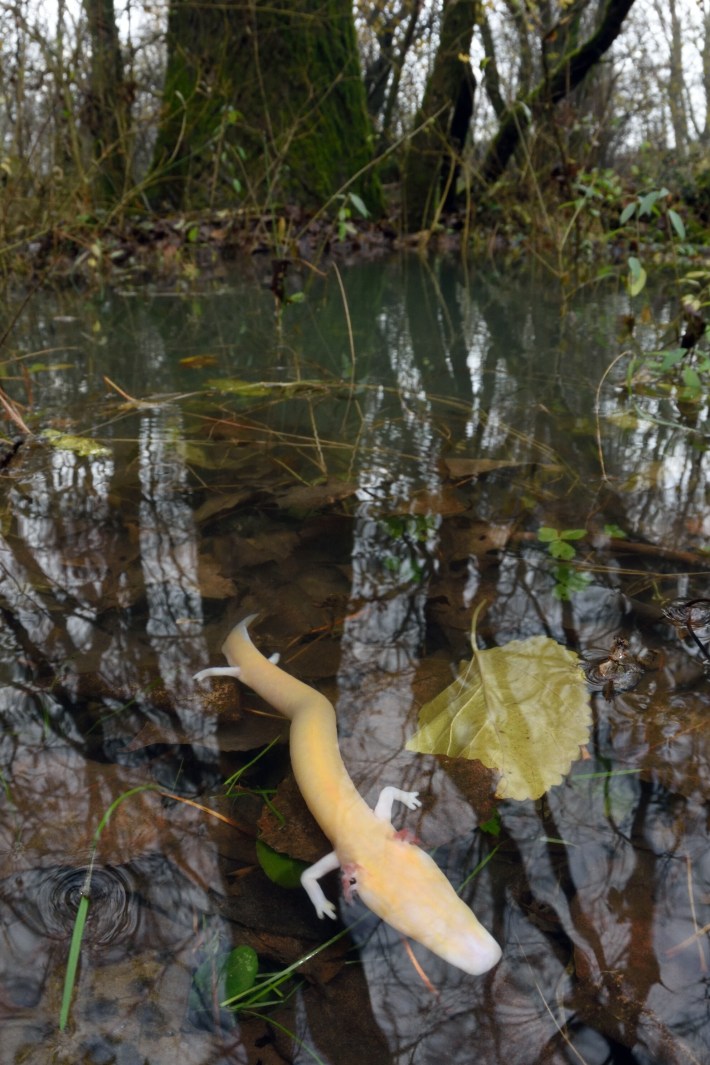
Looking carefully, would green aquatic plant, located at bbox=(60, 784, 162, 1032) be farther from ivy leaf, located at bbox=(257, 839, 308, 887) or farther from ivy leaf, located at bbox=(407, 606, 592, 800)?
ivy leaf, located at bbox=(407, 606, 592, 800)

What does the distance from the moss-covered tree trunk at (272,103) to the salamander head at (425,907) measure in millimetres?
9144

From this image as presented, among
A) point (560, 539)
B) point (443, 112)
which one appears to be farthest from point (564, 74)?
point (560, 539)

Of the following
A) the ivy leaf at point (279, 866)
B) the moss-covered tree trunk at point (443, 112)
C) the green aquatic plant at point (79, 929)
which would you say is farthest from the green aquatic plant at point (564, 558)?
the moss-covered tree trunk at point (443, 112)

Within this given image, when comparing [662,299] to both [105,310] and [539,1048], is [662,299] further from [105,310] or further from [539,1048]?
[539,1048]

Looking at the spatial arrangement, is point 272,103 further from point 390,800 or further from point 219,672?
point 390,800

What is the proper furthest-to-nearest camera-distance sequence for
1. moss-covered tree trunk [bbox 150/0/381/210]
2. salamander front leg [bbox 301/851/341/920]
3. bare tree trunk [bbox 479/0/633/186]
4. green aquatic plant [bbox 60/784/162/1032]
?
moss-covered tree trunk [bbox 150/0/381/210]
bare tree trunk [bbox 479/0/633/186]
salamander front leg [bbox 301/851/341/920]
green aquatic plant [bbox 60/784/162/1032]

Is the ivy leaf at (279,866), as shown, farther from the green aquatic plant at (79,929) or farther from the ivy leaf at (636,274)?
the ivy leaf at (636,274)

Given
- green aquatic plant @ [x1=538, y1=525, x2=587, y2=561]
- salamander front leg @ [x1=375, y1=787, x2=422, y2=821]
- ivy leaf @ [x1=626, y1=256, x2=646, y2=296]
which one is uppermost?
ivy leaf @ [x1=626, y1=256, x2=646, y2=296]

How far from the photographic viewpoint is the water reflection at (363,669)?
101 centimetres

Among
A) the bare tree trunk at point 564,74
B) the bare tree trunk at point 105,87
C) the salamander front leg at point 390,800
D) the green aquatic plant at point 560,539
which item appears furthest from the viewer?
the bare tree trunk at point 564,74

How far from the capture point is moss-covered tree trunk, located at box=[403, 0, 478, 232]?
31.5ft

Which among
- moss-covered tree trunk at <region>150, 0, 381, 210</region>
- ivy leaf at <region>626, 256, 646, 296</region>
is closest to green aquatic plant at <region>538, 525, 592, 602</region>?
ivy leaf at <region>626, 256, 646, 296</region>

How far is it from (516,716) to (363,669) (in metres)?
0.35

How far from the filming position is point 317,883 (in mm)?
1187
